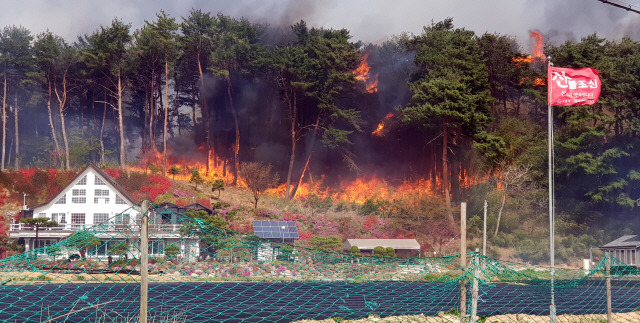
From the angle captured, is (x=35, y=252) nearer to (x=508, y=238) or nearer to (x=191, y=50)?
(x=508, y=238)

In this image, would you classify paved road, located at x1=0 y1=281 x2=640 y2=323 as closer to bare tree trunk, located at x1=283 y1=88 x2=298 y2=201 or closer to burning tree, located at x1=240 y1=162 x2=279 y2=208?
burning tree, located at x1=240 y1=162 x2=279 y2=208

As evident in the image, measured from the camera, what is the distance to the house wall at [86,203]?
5878cm

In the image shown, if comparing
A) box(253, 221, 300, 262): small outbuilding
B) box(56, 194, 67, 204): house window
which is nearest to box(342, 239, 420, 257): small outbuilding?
box(253, 221, 300, 262): small outbuilding

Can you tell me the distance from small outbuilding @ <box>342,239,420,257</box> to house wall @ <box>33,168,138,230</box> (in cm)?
1980

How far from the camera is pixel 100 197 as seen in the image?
59.3 metres

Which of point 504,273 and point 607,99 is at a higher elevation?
point 607,99

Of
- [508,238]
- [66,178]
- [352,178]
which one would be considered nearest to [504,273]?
[508,238]

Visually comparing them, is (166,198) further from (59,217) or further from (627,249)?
(627,249)

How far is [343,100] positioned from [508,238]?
2490 centimetres

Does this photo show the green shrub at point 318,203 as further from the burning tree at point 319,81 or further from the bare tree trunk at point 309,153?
the bare tree trunk at point 309,153

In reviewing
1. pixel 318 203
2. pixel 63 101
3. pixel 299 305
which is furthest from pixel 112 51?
pixel 299 305

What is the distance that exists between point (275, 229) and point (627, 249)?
2832 cm

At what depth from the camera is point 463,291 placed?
11.5 metres

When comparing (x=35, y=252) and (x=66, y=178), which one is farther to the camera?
(x=66, y=178)
